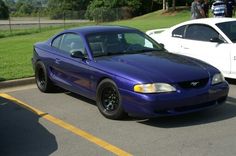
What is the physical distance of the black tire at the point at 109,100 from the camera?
22.1 feet

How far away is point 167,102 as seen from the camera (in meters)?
6.27

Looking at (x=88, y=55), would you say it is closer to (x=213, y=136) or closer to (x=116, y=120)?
(x=116, y=120)

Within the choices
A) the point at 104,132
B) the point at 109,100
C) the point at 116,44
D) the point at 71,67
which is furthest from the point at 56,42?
the point at 104,132

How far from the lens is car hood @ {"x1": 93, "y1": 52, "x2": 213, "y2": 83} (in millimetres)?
6470

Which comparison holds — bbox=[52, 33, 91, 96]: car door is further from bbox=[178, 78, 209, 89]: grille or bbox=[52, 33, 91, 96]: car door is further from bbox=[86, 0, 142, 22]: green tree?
bbox=[86, 0, 142, 22]: green tree

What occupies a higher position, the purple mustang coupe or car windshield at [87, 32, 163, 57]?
car windshield at [87, 32, 163, 57]

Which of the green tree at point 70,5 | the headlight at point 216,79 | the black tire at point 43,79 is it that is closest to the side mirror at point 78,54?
the black tire at point 43,79

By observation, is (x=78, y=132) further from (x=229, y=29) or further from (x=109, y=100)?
(x=229, y=29)

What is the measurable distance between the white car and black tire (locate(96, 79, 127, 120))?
322 cm

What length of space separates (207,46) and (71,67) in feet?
10.5

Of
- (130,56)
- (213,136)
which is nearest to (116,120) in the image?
(130,56)

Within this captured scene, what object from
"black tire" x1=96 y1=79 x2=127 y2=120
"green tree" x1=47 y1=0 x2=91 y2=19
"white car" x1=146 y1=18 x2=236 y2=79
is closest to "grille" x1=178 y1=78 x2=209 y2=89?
"black tire" x1=96 y1=79 x2=127 y2=120

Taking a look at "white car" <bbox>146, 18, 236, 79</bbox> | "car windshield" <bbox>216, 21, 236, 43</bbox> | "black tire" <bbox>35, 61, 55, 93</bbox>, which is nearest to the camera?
"black tire" <bbox>35, 61, 55, 93</bbox>

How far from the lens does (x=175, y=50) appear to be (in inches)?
409
